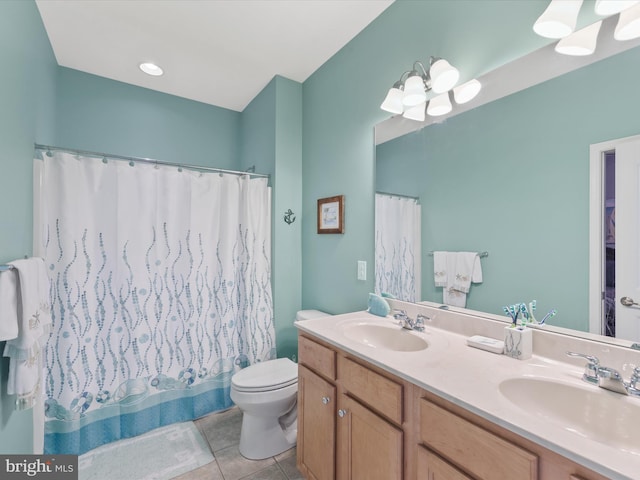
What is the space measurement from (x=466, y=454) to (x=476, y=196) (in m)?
0.97

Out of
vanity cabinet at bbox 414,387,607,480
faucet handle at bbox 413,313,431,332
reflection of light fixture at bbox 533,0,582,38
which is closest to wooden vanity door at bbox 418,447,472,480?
vanity cabinet at bbox 414,387,607,480

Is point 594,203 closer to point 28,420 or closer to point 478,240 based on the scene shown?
point 478,240

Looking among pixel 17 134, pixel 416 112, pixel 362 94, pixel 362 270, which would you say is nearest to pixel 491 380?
pixel 362 270

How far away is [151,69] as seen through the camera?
2311mm

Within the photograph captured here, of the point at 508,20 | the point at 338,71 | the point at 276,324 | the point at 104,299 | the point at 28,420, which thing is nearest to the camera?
the point at 508,20

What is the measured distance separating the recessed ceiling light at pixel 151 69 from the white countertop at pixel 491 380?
2.30m

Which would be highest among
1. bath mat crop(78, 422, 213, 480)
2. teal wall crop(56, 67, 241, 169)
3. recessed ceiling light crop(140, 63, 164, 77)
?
recessed ceiling light crop(140, 63, 164, 77)

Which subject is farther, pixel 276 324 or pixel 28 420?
pixel 276 324

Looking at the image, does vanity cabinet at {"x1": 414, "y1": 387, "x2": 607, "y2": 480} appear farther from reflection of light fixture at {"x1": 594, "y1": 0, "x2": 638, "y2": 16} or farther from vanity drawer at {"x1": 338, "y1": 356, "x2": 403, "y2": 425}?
reflection of light fixture at {"x1": 594, "y1": 0, "x2": 638, "y2": 16}

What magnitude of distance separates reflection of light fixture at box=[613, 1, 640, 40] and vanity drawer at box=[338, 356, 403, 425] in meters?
1.31

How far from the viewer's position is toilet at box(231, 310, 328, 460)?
5.62ft

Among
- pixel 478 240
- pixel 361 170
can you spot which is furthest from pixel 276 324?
pixel 478 240

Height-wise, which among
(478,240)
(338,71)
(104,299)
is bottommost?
(104,299)

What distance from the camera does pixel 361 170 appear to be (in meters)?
1.90
